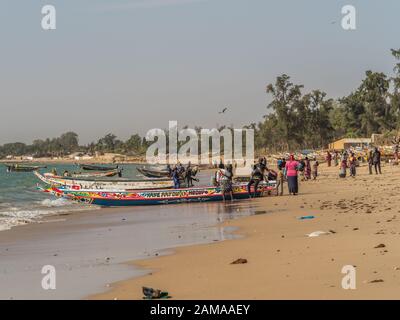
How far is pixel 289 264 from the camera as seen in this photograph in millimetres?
9312

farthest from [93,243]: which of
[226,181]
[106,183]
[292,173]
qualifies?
[106,183]

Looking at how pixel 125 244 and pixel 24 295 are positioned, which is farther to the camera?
pixel 125 244

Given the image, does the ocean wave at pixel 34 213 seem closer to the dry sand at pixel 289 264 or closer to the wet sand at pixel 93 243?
the wet sand at pixel 93 243

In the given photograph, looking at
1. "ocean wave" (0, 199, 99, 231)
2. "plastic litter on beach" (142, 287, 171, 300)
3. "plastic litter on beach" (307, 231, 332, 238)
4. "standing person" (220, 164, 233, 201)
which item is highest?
"standing person" (220, 164, 233, 201)

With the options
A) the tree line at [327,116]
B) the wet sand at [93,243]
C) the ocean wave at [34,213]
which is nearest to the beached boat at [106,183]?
the ocean wave at [34,213]

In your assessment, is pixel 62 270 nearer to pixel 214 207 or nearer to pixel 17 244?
pixel 17 244

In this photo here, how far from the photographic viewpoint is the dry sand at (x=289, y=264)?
7.56 m

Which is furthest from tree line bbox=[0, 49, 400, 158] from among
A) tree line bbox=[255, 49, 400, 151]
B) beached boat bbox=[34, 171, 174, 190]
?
beached boat bbox=[34, 171, 174, 190]

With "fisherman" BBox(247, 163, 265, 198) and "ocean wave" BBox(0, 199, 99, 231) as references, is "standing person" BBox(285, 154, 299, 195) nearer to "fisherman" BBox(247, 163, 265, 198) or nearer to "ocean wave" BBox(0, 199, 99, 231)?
"fisherman" BBox(247, 163, 265, 198)

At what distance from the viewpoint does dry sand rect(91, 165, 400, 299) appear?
7559mm

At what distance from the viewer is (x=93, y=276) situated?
9.66m

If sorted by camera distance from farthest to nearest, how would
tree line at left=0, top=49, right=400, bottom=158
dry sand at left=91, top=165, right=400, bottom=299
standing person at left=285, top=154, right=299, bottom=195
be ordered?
tree line at left=0, top=49, right=400, bottom=158 → standing person at left=285, top=154, right=299, bottom=195 → dry sand at left=91, top=165, right=400, bottom=299

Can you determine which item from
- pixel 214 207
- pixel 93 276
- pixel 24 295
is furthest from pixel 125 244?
pixel 214 207
